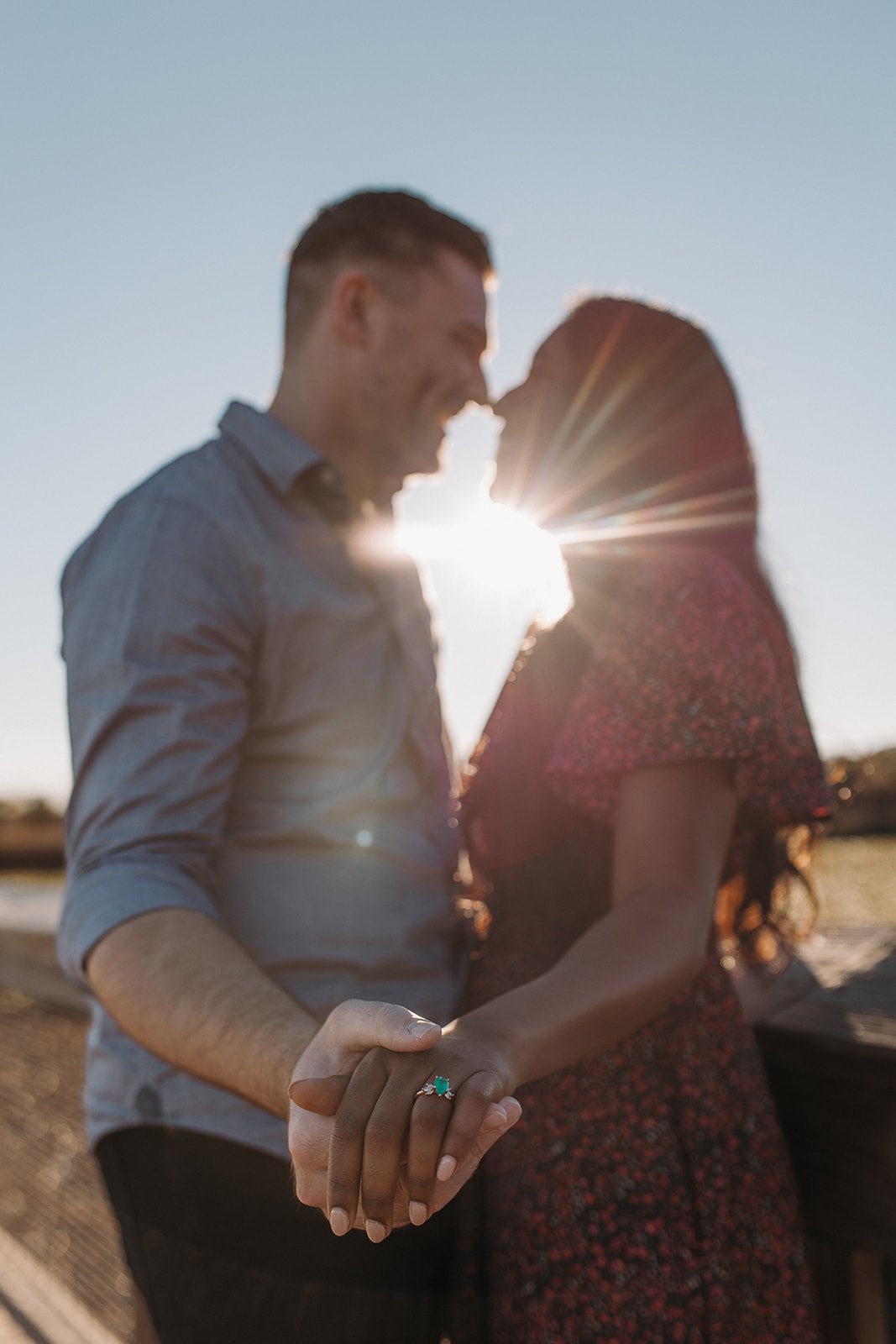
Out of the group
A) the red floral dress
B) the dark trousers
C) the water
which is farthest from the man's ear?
the water

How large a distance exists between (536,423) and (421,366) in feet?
2.23

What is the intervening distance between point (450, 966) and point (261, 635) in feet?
2.29

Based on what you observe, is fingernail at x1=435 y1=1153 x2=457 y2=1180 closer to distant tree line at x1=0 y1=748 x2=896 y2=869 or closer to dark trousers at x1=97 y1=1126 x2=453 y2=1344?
dark trousers at x1=97 y1=1126 x2=453 y2=1344

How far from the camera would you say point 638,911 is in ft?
3.78

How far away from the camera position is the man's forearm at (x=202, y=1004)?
1.03 m

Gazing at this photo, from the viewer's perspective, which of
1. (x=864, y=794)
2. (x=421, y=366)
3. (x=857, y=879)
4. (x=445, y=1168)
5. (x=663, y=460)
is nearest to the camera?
(x=445, y=1168)

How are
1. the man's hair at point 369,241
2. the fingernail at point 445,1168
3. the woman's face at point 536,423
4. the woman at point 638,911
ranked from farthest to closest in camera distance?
the man's hair at point 369,241, the woman's face at point 536,423, the woman at point 638,911, the fingernail at point 445,1168

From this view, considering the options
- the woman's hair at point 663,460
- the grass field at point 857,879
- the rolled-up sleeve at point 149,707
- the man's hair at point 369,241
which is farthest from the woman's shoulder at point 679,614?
the man's hair at point 369,241

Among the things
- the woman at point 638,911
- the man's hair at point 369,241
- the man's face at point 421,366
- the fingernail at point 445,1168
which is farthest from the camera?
the man's hair at point 369,241

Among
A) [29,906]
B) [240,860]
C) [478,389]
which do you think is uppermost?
[478,389]

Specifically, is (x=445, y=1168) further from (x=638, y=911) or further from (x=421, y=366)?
(x=421, y=366)

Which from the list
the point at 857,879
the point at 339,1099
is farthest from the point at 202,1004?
the point at 857,879

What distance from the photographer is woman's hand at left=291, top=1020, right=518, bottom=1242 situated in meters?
0.76

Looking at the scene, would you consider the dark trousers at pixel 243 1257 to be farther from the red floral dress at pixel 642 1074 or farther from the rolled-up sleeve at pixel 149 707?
the rolled-up sleeve at pixel 149 707
